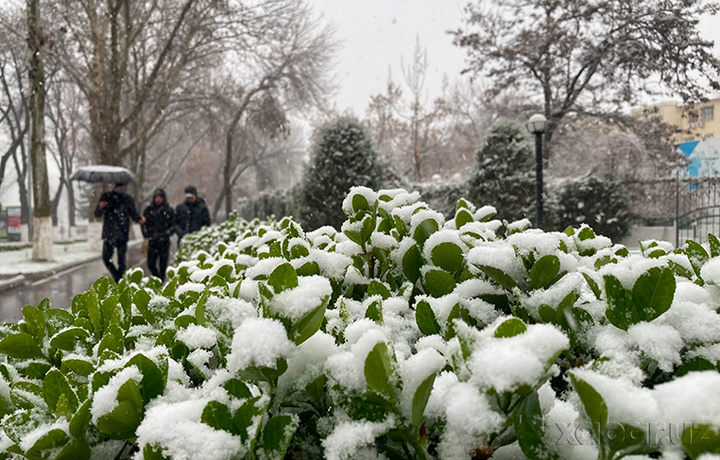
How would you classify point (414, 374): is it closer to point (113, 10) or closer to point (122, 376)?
point (122, 376)

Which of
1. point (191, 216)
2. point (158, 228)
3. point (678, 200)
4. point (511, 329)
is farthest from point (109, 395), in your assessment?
point (678, 200)

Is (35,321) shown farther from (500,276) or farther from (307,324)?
(500,276)

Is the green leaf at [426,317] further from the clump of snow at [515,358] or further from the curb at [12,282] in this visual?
the curb at [12,282]

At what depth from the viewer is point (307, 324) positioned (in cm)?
63

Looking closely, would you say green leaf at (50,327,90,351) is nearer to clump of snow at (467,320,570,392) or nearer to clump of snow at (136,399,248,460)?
clump of snow at (136,399,248,460)

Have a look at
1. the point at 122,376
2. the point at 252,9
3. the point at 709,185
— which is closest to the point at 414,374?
the point at 122,376

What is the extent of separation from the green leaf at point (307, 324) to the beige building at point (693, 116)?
65.0ft

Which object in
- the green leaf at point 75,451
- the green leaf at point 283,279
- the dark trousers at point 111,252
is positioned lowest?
the dark trousers at point 111,252

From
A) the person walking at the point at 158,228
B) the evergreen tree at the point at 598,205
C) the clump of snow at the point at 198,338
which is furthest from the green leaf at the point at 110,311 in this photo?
the evergreen tree at the point at 598,205

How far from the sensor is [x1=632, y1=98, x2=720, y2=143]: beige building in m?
17.6

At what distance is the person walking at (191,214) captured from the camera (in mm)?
10234

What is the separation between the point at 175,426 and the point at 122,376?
13cm

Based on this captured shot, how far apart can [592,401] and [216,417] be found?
0.39 metres

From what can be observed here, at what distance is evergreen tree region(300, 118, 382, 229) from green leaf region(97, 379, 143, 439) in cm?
1102
